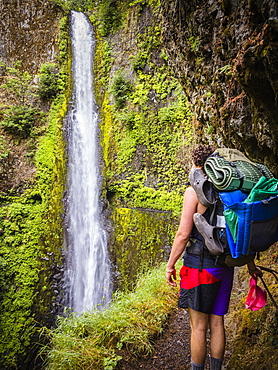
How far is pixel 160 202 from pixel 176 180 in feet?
2.81

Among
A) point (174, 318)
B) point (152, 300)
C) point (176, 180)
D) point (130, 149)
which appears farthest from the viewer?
point (130, 149)

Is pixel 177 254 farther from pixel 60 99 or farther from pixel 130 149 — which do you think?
pixel 60 99

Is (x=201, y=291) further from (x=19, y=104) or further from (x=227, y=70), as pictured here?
(x=19, y=104)

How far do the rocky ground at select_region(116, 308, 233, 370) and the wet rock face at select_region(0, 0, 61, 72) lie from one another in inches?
453

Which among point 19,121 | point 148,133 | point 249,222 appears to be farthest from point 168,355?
point 19,121

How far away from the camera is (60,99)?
34.8 feet

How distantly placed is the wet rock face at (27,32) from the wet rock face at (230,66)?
340 inches

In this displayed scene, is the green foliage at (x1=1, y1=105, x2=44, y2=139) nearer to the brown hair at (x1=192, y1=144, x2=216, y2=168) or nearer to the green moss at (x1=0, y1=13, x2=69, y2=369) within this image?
the green moss at (x1=0, y1=13, x2=69, y2=369)

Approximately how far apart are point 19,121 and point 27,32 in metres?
4.79

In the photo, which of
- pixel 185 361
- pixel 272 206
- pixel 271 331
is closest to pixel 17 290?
pixel 185 361

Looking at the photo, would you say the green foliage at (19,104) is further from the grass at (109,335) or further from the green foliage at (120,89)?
the grass at (109,335)

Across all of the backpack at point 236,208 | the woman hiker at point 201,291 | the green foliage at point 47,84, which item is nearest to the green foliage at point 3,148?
the green foliage at point 47,84

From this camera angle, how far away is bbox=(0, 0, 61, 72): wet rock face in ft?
37.4

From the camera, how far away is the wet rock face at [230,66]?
91.2 inches
